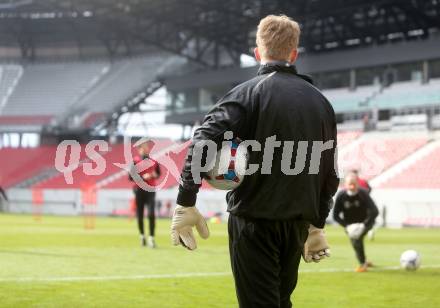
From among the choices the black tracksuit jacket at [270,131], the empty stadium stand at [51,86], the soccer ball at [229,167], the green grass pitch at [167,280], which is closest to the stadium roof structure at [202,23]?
the empty stadium stand at [51,86]

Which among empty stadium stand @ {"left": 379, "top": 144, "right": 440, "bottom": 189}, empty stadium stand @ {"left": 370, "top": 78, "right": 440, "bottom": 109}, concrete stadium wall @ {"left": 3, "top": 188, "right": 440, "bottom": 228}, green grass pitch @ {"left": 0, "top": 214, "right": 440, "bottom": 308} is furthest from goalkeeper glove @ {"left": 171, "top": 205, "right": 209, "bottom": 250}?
empty stadium stand @ {"left": 370, "top": 78, "right": 440, "bottom": 109}

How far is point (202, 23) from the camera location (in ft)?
191

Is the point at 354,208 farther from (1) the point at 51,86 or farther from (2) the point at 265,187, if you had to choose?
(1) the point at 51,86

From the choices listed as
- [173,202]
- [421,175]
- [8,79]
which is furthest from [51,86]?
[421,175]

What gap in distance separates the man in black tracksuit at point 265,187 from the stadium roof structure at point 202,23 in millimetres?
46567

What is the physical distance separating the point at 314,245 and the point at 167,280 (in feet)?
20.4

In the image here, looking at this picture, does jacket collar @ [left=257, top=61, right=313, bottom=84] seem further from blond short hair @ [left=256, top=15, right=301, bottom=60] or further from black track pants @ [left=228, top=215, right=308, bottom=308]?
black track pants @ [left=228, top=215, right=308, bottom=308]

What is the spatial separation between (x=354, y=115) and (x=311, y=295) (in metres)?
45.0

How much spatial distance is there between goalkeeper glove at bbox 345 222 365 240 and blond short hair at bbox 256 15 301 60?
896 centimetres

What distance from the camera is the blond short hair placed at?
4.45 metres

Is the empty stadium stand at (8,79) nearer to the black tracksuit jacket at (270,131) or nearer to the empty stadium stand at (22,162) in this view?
the empty stadium stand at (22,162)

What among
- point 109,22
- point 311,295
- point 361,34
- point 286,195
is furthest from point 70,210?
point 286,195

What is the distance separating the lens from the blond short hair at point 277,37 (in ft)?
14.6

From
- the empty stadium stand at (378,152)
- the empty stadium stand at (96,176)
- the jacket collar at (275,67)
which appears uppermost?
the jacket collar at (275,67)
